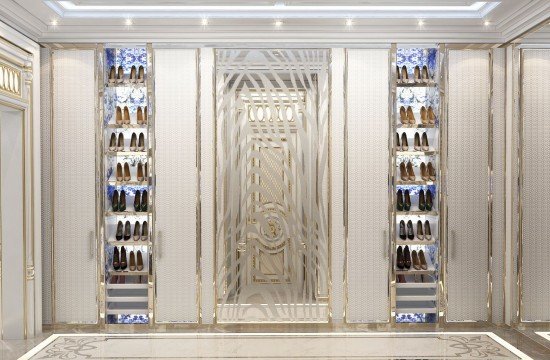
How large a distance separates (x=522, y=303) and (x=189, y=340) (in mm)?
2871

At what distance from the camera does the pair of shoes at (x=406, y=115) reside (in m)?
5.05

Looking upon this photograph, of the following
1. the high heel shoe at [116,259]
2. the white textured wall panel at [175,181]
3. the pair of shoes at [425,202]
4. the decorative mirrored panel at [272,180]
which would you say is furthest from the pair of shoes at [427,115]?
the high heel shoe at [116,259]

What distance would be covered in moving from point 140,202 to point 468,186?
3.02m

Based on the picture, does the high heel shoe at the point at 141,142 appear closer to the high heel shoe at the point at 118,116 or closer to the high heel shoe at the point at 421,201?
the high heel shoe at the point at 118,116

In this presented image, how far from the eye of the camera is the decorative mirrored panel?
4.93 metres

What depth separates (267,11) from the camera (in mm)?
4582

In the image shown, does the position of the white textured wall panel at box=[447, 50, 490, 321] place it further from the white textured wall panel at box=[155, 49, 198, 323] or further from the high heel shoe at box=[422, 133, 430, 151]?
the white textured wall panel at box=[155, 49, 198, 323]

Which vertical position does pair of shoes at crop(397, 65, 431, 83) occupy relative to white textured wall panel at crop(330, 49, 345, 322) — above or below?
above

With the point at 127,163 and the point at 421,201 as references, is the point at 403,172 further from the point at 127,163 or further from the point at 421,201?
the point at 127,163

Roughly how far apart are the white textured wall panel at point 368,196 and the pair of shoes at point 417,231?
0.24m

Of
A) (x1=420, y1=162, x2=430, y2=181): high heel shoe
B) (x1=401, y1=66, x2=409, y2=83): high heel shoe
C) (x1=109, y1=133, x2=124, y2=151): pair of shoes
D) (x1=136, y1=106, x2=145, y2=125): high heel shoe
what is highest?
(x1=401, y1=66, x2=409, y2=83): high heel shoe

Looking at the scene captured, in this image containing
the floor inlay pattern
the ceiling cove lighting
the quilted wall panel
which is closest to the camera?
the floor inlay pattern

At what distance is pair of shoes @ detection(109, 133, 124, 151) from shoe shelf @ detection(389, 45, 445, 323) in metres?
2.48

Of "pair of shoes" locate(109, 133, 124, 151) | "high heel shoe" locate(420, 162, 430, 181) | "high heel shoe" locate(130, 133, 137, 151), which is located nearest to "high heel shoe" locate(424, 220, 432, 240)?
"high heel shoe" locate(420, 162, 430, 181)
